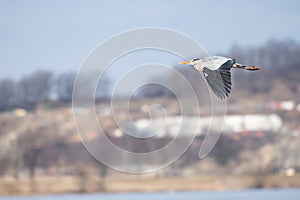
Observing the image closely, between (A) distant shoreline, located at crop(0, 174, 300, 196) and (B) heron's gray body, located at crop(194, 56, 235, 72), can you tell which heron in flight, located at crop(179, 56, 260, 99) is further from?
(A) distant shoreline, located at crop(0, 174, 300, 196)

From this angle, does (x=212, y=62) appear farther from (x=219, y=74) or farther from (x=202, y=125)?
(x=202, y=125)

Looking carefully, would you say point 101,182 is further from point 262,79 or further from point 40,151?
point 262,79

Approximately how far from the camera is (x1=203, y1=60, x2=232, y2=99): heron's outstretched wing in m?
18.7

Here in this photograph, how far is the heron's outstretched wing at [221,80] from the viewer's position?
736 inches

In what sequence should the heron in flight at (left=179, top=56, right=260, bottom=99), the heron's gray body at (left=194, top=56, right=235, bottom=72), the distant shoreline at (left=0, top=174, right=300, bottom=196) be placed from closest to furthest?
the heron in flight at (left=179, top=56, right=260, bottom=99) < the heron's gray body at (left=194, top=56, right=235, bottom=72) < the distant shoreline at (left=0, top=174, right=300, bottom=196)

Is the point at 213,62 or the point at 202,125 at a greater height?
the point at 213,62

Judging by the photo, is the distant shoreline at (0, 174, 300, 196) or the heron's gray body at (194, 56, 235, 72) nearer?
the heron's gray body at (194, 56, 235, 72)

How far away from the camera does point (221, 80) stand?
18797 mm

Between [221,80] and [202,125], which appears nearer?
[221,80]

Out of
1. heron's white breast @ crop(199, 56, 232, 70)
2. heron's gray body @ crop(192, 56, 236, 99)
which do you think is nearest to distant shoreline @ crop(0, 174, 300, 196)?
heron's white breast @ crop(199, 56, 232, 70)

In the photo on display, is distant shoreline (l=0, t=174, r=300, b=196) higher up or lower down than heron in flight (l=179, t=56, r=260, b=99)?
lower down

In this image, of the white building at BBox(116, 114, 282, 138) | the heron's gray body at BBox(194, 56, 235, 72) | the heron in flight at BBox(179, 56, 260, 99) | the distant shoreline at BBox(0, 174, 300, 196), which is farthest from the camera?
the white building at BBox(116, 114, 282, 138)

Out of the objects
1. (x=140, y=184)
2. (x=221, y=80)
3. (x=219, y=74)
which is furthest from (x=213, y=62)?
(x=140, y=184)

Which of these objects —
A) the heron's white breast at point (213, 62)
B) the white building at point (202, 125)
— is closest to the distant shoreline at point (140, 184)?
the white building at point (202, 125)
